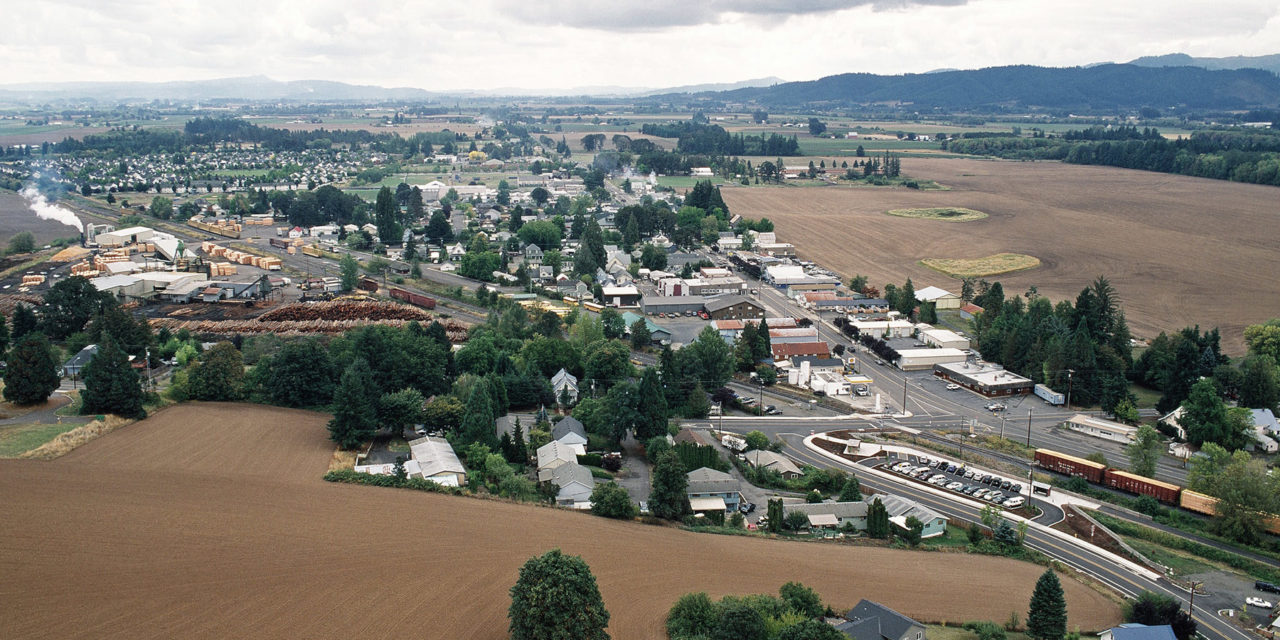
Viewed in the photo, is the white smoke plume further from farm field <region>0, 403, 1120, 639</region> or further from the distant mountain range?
the distant mountain range

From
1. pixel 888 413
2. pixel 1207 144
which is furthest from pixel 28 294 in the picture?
pixel 1207 144

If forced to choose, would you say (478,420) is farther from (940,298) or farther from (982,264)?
(982,264)

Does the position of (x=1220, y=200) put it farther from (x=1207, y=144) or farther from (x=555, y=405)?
(x=555, y=405)

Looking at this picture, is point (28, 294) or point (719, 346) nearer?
point (719, 346)

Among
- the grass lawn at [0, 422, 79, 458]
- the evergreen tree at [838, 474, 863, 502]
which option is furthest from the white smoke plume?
the evergreen tree at [838, 474, 863, 502]

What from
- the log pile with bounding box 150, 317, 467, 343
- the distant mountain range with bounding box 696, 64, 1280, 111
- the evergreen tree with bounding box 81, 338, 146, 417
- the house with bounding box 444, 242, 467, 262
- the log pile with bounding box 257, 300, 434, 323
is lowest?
the log pile with bounding box 150, 317, 467, 343

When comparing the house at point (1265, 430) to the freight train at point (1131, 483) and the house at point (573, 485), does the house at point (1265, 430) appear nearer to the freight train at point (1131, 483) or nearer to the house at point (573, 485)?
the freight train at point (1131, 483)

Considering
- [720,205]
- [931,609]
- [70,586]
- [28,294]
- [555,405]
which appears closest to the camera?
[70,586]
